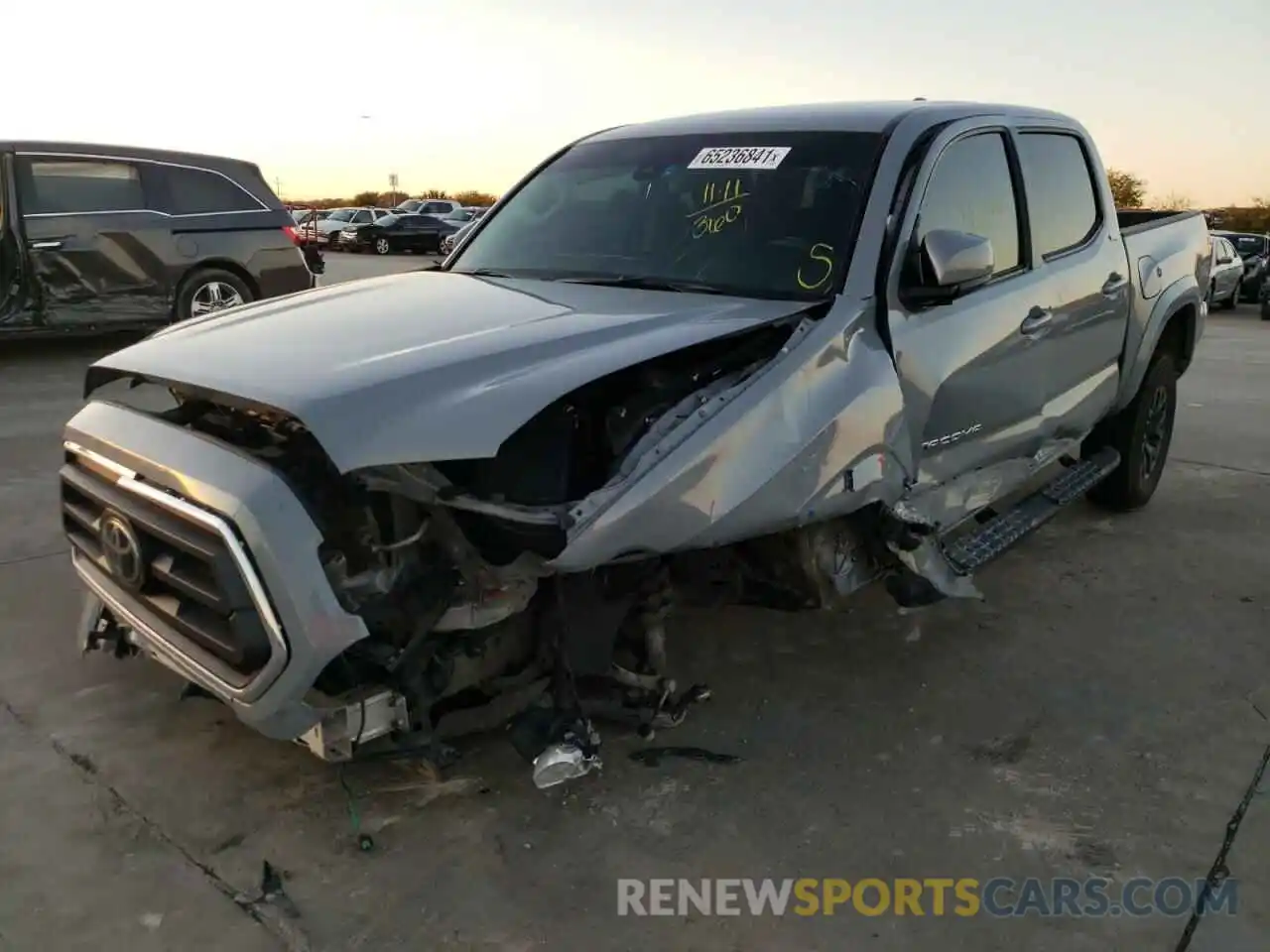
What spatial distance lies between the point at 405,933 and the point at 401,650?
26.3 inches

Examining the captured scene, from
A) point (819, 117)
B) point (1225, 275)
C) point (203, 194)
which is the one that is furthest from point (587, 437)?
point (1225, 275)

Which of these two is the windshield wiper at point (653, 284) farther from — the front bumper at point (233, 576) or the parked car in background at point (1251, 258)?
Result: the parked car in background at point (1251, 258)

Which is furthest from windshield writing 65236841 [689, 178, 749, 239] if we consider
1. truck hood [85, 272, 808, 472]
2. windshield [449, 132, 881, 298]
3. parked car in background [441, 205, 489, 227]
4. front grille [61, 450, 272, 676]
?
parked car in background [441, 205, 489, 227]

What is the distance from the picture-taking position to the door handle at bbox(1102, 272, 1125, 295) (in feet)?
16.1

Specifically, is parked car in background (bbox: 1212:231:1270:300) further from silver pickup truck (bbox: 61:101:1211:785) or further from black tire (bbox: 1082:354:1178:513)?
silver pickup truck (bbox: 61:101:1211:785)

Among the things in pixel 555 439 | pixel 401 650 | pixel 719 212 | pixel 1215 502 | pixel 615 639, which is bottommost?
pixel 1215 502

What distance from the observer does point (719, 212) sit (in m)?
3.85

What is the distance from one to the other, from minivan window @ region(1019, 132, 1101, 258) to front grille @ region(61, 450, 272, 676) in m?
3.37

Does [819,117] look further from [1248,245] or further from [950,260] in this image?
[1248,245]

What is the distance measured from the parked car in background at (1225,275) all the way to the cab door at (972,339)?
53.5 feet

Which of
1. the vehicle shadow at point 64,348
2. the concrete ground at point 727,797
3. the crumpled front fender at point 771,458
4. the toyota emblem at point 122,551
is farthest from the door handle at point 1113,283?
the vehicle shadow at point 64,348

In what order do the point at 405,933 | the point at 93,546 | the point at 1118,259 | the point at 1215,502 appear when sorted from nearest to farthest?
the point at 405,933 → the point at 93,546 → the point at 1118,259 → the point at 1215,502

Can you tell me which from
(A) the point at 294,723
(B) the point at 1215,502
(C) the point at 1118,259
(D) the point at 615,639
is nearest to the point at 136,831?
(A) the point at 294,723

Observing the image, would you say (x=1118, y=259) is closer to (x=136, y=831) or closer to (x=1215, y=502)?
(x=1215, y=502)
